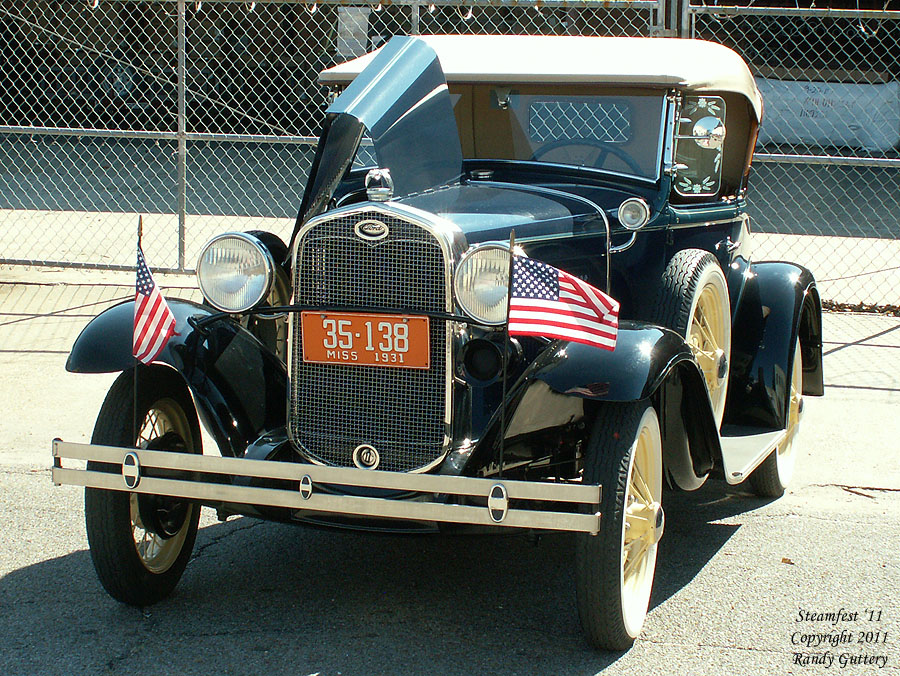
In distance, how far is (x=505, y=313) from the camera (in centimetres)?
313

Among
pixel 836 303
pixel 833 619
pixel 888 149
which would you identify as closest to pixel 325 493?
pixel 833 619

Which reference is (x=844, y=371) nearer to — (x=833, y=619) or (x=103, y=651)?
(x=833, y=619)

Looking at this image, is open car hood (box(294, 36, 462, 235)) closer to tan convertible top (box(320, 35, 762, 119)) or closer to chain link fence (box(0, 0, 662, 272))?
tan convertible top (box(320, 35, 762, 119))

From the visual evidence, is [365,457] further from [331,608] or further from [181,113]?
[181,113]

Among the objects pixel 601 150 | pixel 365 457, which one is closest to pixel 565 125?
pixel 601 150

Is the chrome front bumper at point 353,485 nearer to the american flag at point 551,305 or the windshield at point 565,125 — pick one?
the american flag at point 551,305

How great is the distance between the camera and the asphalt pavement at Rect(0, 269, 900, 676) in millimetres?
3102

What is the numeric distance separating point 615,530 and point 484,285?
2.57ft

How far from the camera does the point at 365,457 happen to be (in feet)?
10.6

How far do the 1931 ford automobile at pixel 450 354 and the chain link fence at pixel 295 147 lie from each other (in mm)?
1123

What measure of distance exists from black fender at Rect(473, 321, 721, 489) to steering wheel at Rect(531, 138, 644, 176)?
1002 millimetres

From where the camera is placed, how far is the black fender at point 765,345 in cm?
436

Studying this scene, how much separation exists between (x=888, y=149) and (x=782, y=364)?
46.8ft

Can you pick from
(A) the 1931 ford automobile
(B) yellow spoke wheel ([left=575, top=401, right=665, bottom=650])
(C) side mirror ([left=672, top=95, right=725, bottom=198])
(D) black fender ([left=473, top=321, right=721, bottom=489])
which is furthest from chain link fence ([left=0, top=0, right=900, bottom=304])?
(B) yellow spoke wheel ([left=575, top=401, right=665, bottom=650])
